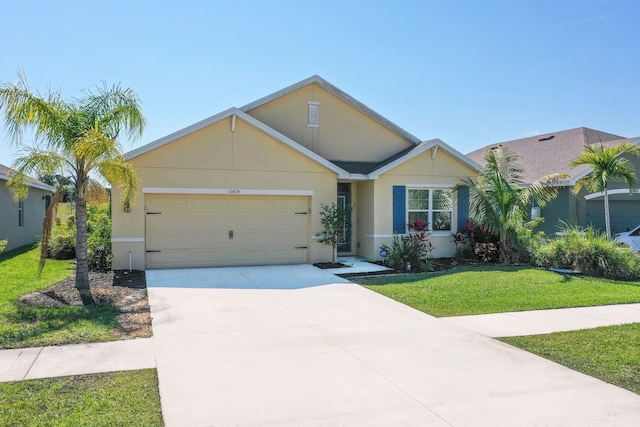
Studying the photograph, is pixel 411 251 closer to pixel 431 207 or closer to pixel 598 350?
pixel 431 207

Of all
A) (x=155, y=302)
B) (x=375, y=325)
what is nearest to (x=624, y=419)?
(x=375, y=325)

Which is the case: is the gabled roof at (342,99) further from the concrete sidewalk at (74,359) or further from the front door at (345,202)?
the concrete sidewalk at (74,359)

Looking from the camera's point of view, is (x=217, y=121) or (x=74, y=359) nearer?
(x=74, y=359)

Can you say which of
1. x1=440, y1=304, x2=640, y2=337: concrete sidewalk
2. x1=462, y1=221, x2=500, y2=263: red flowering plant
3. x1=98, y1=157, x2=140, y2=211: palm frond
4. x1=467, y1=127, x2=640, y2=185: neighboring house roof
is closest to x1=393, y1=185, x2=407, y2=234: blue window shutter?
x1=462, y1=221, x2=500, y2=263: red flowering plant

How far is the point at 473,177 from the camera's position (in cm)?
1625

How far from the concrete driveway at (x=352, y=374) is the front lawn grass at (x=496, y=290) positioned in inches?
43.7

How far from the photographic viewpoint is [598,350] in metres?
6.17

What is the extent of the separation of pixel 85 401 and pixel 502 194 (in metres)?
12.7

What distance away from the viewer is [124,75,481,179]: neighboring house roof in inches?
501

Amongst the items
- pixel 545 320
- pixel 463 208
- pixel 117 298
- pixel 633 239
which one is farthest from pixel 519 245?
pixel 117 298

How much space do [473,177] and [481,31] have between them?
497cm

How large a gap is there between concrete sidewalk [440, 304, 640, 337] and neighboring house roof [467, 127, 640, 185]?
9.63 meters

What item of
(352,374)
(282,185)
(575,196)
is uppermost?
(282,185)

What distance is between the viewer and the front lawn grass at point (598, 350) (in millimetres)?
5305
